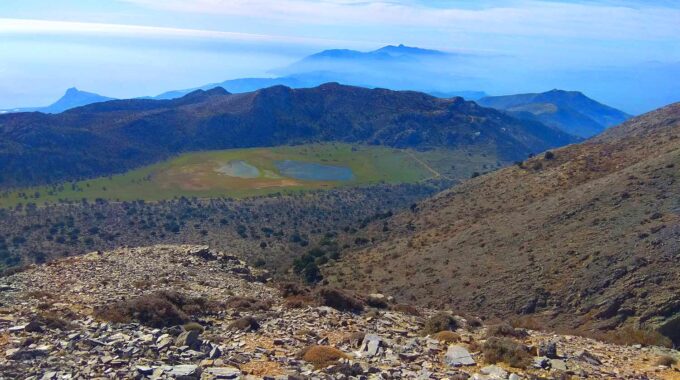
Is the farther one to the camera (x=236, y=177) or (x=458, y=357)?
(x=236, y=177)

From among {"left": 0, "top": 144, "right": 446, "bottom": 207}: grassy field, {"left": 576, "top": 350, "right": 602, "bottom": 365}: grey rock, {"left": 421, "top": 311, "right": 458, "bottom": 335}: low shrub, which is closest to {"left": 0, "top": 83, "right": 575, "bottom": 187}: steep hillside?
{"left": 0, "top": 144, "right": 446, "bottom": 207}: grassy field

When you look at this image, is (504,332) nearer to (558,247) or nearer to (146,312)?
(146,312)

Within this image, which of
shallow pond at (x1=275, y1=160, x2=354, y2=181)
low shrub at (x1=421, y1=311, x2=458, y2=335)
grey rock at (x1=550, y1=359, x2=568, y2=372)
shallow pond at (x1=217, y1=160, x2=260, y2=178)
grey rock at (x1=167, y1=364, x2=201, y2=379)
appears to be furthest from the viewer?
shallow pond at (x1=275, y1=160, x2=354, y2=181)

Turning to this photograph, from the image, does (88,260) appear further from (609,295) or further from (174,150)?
(174,150)

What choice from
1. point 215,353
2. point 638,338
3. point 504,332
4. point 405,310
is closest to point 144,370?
point 215,353

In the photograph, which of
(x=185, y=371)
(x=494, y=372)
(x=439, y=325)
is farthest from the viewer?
(x=439, y=325)

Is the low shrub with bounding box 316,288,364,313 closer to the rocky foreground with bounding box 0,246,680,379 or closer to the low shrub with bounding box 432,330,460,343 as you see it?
the rocky foreground with bounding box 0,246,680,379
